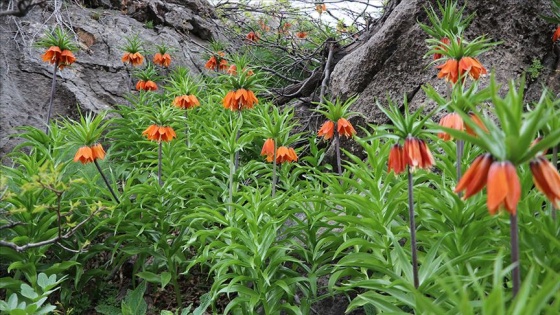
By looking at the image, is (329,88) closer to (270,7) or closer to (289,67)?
(289,67)

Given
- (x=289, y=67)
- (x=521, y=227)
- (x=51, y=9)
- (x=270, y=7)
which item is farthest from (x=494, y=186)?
(x=270, y=7)

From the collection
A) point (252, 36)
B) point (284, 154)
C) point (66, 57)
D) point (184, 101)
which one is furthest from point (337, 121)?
point (252, 36)

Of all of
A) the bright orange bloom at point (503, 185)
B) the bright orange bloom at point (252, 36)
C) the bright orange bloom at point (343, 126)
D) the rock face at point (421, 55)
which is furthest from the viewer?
the bright orange bloom at point (252, 36)

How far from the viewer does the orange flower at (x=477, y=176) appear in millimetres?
1183

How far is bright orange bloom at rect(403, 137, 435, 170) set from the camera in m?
1.73

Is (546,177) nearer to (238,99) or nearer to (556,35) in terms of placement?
(238,99)

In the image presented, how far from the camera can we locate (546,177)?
115 cm

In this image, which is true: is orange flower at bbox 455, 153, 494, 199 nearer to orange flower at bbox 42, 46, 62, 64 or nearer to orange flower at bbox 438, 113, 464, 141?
orange flower at bbox 438, 113, 464, 141

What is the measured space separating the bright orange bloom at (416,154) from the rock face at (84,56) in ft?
13.2

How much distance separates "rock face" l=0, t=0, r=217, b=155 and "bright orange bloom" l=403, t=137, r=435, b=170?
Result: 4008 millimetres

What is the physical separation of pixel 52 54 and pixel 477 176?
13.6 feet

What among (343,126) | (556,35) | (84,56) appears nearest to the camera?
(343,126)

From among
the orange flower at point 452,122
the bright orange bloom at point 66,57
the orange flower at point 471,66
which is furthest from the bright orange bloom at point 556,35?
the bright orange bloom at point 66,57

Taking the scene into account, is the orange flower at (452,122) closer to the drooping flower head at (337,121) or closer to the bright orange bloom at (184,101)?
the drooping flower head at (337,121)
